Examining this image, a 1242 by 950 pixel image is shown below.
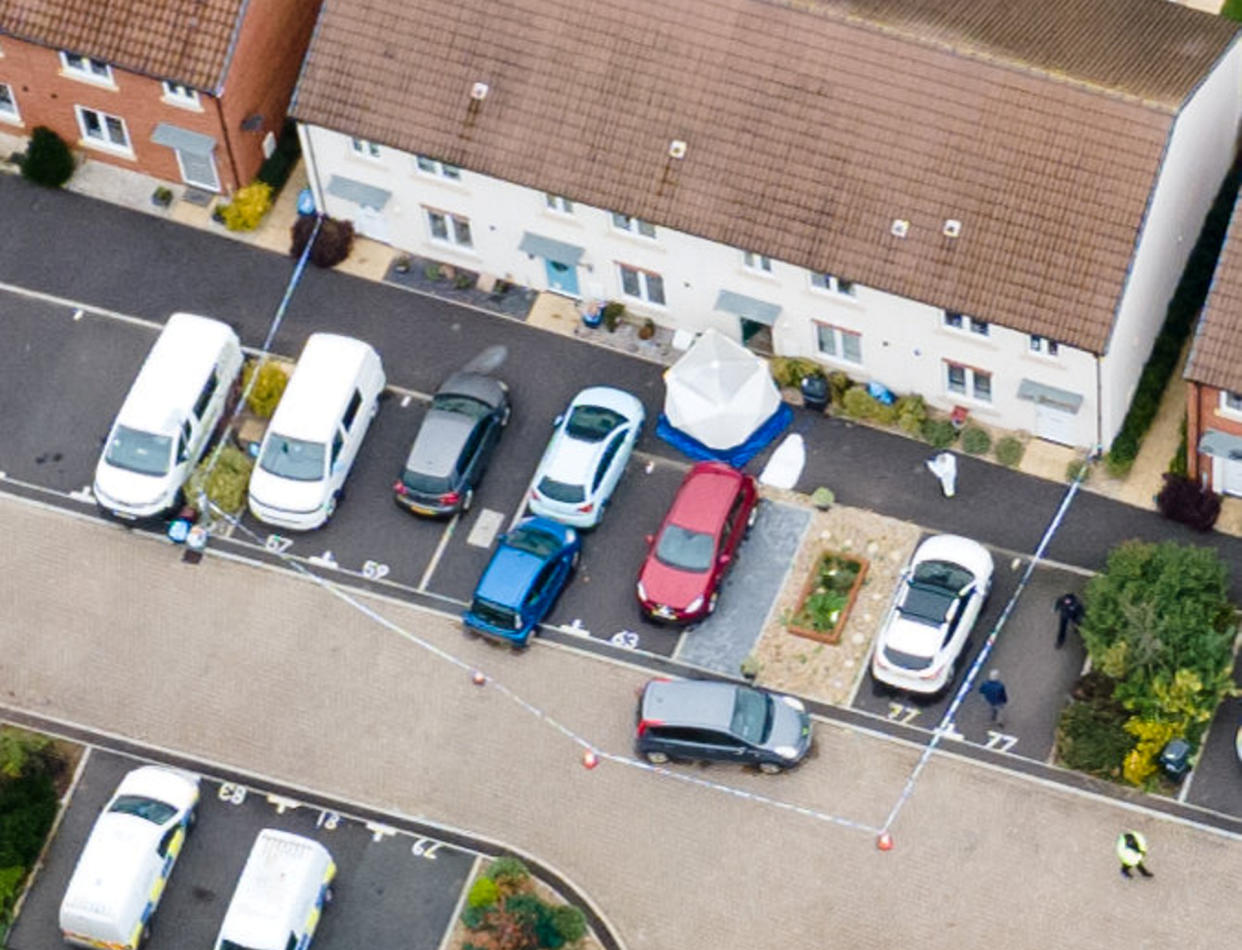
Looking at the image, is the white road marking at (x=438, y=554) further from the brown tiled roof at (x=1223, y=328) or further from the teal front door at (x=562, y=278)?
the brown tiled roof at (x=1223, y=328)

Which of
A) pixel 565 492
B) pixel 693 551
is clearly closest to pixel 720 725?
pixel 693 551

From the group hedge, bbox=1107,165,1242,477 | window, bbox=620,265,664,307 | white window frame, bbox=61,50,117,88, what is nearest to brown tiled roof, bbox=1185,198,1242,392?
hedge, bbox=1107,165,1242,477

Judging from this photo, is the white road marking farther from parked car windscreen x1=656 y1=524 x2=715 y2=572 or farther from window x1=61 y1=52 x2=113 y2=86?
window x1=61 y1=52 x2=113 y2=86

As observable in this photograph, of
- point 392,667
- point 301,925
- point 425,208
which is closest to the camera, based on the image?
point 301,925

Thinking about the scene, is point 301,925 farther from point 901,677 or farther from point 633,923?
point 901,677

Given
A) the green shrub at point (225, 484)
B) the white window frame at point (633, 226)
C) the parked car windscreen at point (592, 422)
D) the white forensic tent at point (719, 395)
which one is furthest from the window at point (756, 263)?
the green shrub at point (225, 484)

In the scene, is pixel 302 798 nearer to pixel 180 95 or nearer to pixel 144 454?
pixel 144 454

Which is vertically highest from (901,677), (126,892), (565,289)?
(565,289)

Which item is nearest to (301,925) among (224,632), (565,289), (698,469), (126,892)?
(126,892)
